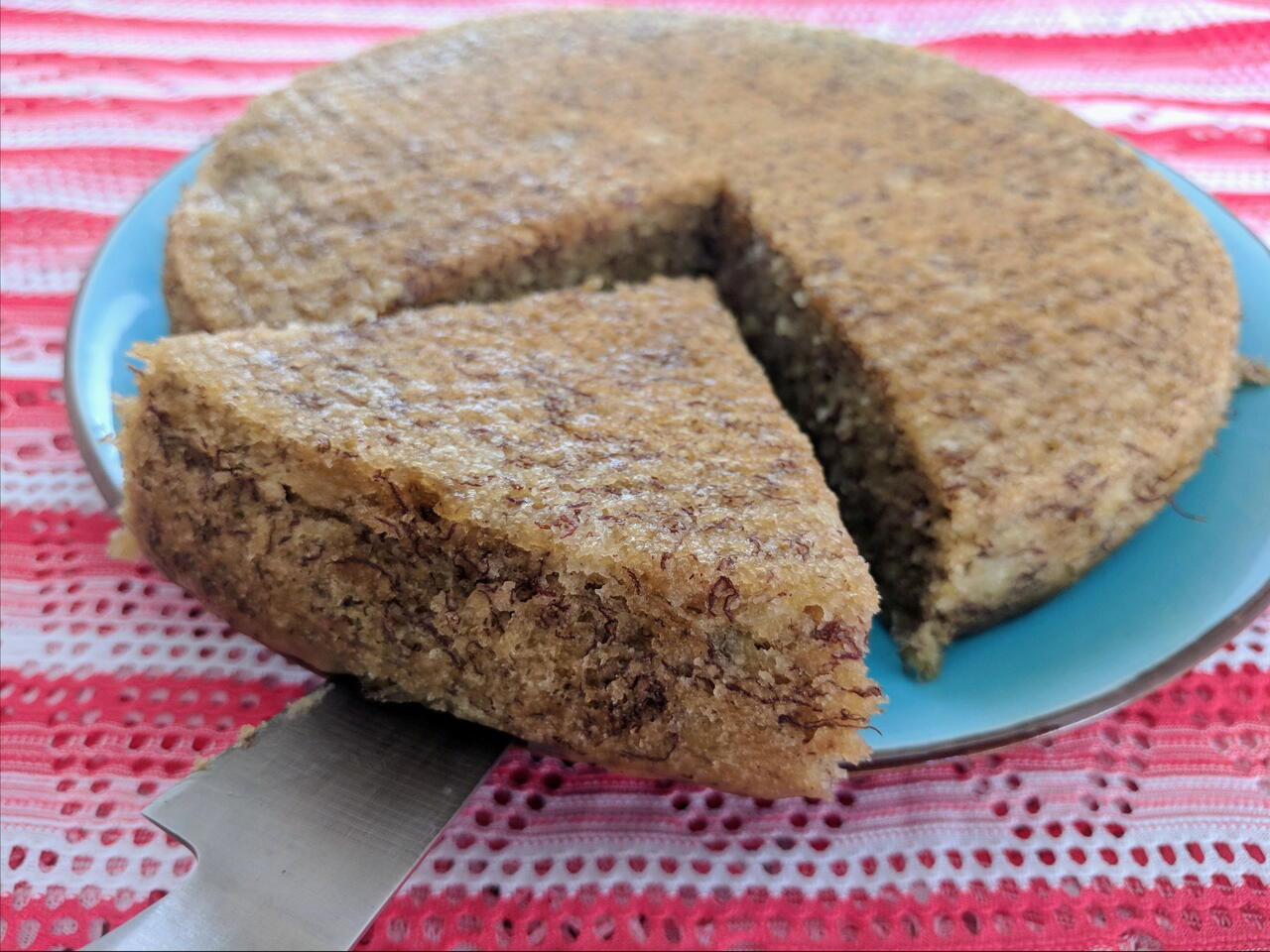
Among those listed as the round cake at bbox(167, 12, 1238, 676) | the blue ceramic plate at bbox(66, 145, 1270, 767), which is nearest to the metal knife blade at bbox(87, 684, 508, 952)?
the blue ceramic plate at bbox(66, 145, 1270, 767)

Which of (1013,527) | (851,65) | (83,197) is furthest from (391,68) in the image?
(1013,527)

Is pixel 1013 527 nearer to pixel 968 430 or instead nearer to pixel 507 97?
pixel 968 430

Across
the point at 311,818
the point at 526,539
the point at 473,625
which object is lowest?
the point at 311,818

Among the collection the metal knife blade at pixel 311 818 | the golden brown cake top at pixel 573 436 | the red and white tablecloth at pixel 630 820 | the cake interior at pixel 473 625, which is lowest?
the red and white tablecloth at pixel 630 820

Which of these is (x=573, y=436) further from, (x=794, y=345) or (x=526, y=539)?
(x=794, y=345)

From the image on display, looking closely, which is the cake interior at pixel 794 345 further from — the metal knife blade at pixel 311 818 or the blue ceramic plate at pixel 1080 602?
the metal knife blade at pixel 311 818

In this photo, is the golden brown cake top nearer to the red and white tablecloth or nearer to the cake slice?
the cake slice

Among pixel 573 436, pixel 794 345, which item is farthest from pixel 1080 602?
pixel 573 436

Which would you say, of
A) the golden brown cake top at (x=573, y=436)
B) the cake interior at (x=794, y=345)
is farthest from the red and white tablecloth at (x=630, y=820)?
the golden brown cake top at (x=573, y=436)
